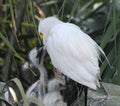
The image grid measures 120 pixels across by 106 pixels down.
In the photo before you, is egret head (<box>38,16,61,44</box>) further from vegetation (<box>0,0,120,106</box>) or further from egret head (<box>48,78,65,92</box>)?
egret head (<box>48,78,65,92</box>)

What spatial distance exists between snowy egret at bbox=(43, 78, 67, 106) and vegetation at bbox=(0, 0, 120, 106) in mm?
83

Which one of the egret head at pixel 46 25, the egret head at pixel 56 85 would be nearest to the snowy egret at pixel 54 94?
the egret head at pixel 56 85

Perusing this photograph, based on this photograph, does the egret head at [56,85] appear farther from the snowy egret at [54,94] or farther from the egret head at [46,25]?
the egret head at [46,25]

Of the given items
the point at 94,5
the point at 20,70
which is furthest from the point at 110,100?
the point at 94,5

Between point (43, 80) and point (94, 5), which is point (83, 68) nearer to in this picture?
point (43, 80)

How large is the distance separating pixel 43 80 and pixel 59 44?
0.47ft

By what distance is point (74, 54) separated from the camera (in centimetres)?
106

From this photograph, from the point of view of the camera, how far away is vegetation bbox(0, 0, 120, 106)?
1.15 m

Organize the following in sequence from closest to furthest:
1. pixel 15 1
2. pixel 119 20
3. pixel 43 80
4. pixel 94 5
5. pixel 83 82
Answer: pixel 83 82, pixel 43 80, pixel 119 20, pixel 15 1, pixel 94 5

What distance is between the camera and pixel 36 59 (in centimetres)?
120

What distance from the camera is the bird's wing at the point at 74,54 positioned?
1.03 metres

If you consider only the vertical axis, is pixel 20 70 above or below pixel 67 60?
below

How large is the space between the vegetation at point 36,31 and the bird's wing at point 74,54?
0.05 metres

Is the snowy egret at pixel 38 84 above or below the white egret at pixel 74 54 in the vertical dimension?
below
